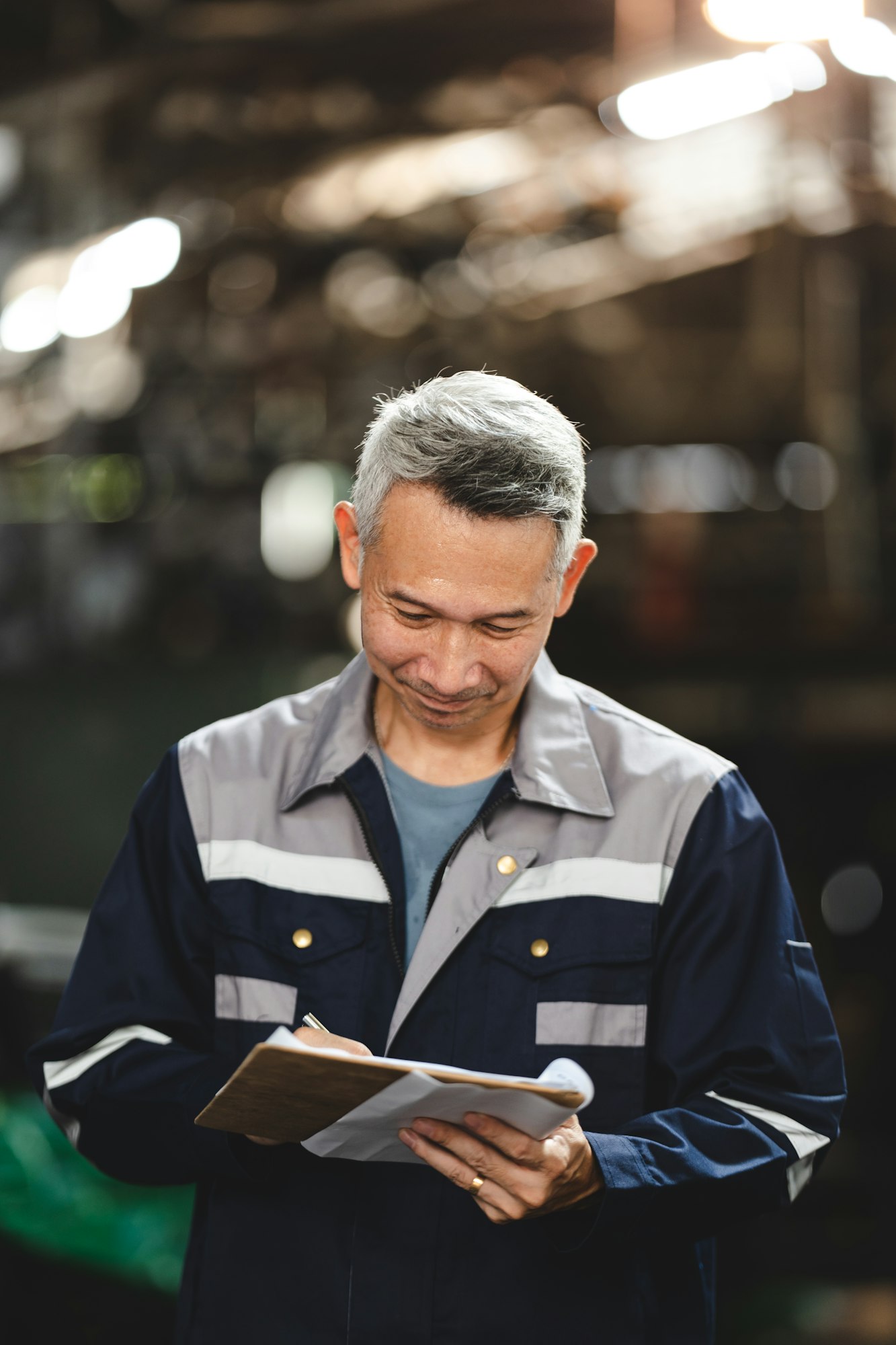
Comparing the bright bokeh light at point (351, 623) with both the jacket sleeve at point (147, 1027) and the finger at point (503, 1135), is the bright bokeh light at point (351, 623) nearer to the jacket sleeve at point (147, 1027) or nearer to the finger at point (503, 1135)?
the jacket sleeve at point (147, 1027)

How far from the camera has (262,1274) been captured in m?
1.52

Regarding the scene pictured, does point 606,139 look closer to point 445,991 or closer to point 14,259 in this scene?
point 14,259

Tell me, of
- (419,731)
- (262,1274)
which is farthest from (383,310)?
(262,1274)

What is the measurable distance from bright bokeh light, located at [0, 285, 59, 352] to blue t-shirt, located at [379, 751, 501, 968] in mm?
4476

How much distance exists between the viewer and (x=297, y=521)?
661 cm

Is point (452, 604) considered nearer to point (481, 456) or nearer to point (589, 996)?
point (481, 456)

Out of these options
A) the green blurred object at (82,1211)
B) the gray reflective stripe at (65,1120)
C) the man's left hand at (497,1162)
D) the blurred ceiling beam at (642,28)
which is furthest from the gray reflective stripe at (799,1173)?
the blurred ceiling beam at (642,28)

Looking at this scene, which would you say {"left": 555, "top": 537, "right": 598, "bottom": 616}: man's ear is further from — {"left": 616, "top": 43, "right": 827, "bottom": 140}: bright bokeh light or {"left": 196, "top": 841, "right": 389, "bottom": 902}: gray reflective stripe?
{"left": 616, "top": 43, "right": 827, "bottom": 140}: bright bokeh light

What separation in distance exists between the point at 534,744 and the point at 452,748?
126 mm

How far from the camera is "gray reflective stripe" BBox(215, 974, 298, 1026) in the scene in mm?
1562

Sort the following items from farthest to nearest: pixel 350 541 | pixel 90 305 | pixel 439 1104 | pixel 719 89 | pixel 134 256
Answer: pixel 134 256
pixel 90 305
pixel 719 89
pixel 350 541
pixel 439 1104

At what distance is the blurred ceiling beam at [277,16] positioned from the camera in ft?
16.1

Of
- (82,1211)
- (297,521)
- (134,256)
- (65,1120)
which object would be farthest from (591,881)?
(297,521)

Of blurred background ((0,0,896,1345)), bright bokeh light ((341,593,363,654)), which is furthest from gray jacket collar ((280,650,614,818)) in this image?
bright bokeh light ((341,593,363,654))
